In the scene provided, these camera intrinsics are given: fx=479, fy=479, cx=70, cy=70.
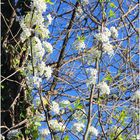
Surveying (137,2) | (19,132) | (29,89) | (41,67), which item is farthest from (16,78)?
(137,2)

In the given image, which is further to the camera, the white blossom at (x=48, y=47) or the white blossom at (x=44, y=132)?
the white blossom at (x=44, y=132)

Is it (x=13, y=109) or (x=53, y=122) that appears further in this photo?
(x=13, y=109)

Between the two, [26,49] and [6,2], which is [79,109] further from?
[6,2]

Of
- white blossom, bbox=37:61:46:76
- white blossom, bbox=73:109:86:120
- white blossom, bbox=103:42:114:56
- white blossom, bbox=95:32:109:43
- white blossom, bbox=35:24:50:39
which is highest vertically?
white blossom, bbox=35:24:50:39

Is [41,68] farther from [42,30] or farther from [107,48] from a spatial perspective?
[107,48]

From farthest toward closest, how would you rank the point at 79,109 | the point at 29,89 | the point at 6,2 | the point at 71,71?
the point at 71,71
the point at 6,2
the point at 29,89
the point at 79,109

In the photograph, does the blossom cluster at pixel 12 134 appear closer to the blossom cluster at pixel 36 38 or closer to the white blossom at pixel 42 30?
the blossom cluster at pixel 36 38

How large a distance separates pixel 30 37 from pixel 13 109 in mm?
909

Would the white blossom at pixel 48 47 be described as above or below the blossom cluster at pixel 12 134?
above

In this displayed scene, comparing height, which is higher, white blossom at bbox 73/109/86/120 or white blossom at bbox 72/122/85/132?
white blossom at bbox 73/109/86/120

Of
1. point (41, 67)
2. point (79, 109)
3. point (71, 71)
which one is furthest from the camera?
point (71, 71)

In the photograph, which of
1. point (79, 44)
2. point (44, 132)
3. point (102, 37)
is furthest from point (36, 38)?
point (44, 132)

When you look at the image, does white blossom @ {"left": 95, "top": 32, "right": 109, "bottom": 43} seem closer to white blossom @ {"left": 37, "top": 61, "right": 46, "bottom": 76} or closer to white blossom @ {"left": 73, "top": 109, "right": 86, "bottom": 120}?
white blossom @ {"left": 37, "top": 61, "right": 46, "bottom": 76}

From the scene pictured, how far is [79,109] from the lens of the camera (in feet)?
12.3
